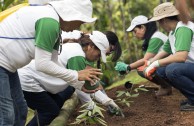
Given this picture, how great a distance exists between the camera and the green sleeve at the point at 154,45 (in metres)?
5.33

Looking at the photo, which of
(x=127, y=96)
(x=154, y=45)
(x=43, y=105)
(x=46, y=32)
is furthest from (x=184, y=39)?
(x=46, y=32)

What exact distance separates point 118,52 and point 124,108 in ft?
2.23

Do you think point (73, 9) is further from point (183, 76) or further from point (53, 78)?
point (183, 76)

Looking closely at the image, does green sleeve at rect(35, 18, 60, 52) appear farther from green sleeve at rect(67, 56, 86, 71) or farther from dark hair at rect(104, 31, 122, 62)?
dark hair at rect(104, 31, 122, 62)

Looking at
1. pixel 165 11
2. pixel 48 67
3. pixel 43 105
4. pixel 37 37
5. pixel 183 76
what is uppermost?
pixel 165 11

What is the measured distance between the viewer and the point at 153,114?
436 cm

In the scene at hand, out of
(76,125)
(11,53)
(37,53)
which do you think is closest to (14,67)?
(11,53)

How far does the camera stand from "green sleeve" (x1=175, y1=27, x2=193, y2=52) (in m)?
4.07

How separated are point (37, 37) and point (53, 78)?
50.5 inches

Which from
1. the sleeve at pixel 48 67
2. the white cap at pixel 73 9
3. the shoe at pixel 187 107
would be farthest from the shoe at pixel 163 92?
the white cap at pixel 73 9

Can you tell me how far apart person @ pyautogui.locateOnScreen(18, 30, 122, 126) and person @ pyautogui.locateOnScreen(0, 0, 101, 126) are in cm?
71

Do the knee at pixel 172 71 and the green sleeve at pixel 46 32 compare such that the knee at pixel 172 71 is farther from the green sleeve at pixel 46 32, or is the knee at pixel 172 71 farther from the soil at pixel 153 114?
the green sleeve at pixel 46 32

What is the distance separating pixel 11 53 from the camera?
3082mm

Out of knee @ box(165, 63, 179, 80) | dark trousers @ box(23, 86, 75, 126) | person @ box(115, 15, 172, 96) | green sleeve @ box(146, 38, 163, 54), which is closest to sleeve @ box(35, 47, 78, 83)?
dark trousers @ box(23, 86, 75, 126)
